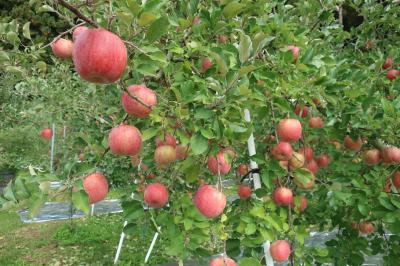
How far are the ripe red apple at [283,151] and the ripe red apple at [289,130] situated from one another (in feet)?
0.09

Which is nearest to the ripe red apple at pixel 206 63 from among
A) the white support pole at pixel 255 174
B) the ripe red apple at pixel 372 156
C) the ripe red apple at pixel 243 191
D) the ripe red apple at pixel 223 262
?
the white support pole at pixel 255 174

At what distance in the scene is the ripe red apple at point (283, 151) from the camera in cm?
190

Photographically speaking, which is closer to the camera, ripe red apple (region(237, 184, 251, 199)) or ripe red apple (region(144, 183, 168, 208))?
ripe red apple (region(144, 183, 168, 208))

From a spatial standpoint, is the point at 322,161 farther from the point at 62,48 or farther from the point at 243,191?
the point at 62,48

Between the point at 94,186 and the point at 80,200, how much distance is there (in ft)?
0.49

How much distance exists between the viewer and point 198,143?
4.60 feet

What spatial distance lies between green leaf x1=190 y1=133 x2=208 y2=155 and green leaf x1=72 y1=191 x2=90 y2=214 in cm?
37

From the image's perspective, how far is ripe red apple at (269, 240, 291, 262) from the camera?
1880 millimetres

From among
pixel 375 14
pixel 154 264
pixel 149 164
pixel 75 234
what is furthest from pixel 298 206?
pixel 75 234

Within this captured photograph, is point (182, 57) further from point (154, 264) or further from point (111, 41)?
point (154, 264)

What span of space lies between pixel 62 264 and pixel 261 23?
464cm

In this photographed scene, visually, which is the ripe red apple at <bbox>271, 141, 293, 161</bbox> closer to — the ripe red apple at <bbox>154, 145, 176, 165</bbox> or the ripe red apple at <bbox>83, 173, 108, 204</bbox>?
the ripe red apple at <bbox>154, 145, 176, 165</bbox>

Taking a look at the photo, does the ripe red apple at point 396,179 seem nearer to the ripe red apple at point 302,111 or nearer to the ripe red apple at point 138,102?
the ripe red apple at point 302,111

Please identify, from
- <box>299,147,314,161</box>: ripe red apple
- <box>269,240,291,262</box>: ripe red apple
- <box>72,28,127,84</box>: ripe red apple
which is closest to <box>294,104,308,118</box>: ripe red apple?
<box>299,147,314,161</box>: ripe red apple
